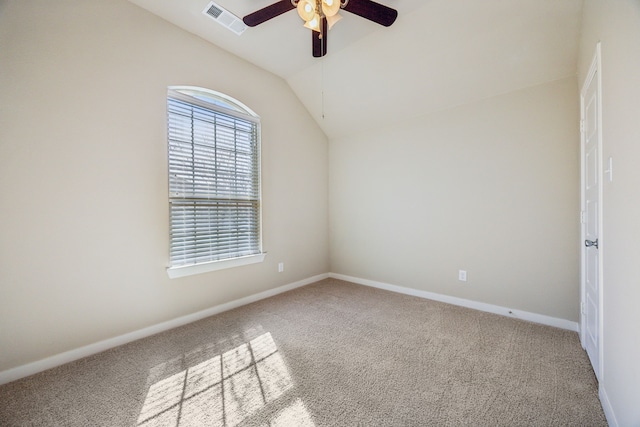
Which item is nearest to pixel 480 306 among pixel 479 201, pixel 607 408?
pixel 479 201

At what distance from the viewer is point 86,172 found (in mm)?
2107

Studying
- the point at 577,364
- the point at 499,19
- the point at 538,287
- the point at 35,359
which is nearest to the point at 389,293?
the point at 538,287

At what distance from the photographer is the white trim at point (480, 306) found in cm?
257

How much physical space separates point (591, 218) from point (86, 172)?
392 centimetres

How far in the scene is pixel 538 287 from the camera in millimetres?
2670

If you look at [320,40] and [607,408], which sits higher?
[320,40]

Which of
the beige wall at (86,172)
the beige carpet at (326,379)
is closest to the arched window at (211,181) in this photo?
the beige wall at (86,172)

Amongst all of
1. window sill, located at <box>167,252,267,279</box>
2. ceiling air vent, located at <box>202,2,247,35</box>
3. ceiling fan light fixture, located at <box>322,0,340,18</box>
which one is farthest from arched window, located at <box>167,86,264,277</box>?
ceiling fan light fixture, located at <box>322,0,340,18</box>

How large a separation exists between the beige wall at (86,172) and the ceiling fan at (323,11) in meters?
1.20

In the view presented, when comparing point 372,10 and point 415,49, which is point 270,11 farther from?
point 415,49

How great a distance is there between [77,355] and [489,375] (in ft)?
10.2

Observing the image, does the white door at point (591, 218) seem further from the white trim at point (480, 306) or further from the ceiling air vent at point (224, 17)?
the ceiling air vent at point (224, 17)

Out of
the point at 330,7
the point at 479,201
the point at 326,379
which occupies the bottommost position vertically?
the point at 326,379

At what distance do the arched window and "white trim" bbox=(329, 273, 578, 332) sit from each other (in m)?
1.79
